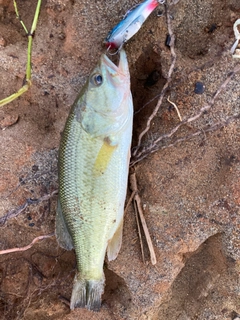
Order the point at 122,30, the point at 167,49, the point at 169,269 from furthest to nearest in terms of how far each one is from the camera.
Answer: the point at 169,269 → the point at 167,49 → the point at 122,30

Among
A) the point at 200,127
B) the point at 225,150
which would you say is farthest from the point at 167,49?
the point at 225,150

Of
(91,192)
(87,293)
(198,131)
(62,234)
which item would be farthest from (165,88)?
(87,293)

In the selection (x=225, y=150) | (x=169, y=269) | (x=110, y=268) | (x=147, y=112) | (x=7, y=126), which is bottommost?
(x=169, y=269)

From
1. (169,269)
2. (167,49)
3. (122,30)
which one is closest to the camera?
(122,30)

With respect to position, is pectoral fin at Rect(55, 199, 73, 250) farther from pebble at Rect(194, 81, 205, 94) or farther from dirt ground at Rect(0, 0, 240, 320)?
pebble at Rect(194, 81, 205, 94)

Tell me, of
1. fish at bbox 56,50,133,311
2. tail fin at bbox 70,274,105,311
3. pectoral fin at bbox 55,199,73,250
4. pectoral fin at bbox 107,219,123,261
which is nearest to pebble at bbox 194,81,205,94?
fish at bbox 56,50,133,311

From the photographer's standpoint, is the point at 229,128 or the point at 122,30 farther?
the point at 229,128

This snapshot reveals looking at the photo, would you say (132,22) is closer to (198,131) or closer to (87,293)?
(198,131)

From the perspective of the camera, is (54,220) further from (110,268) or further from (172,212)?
(172,212)
